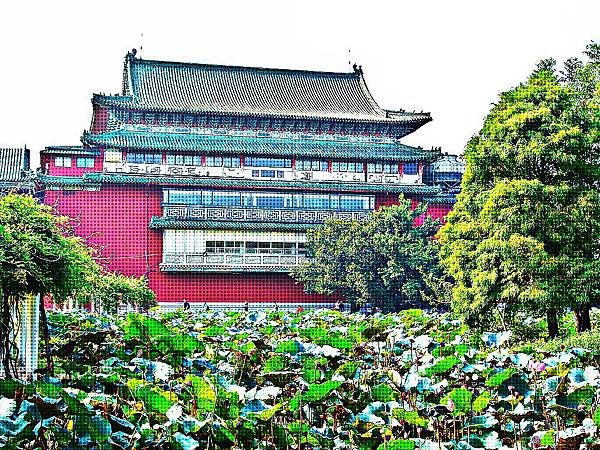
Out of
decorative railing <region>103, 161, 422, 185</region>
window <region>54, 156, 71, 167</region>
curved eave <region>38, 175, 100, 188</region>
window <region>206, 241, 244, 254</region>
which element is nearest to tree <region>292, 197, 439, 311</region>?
window <region>206, 241, 244, 254</region>

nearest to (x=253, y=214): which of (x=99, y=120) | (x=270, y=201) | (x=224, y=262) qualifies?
(x=270, y=201)

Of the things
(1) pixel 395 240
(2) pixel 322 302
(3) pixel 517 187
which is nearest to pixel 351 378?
(3) pixel 517 187

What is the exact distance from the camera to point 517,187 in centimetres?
1291

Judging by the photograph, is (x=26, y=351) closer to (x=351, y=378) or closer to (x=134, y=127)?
(x=351, y=378)

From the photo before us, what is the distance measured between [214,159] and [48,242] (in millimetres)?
23697

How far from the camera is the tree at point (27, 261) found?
5.70 metres

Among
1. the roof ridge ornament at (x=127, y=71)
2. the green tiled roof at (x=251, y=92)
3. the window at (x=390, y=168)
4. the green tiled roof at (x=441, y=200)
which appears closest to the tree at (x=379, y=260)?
the green tiled roof at (x=441, y=200)

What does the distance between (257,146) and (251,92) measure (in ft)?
8.89

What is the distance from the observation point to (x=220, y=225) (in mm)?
29203

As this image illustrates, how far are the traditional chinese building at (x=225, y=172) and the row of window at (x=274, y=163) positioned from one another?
4cm

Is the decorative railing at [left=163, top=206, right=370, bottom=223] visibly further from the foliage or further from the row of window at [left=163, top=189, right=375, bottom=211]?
the foliage

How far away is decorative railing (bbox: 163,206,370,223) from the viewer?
29156mm

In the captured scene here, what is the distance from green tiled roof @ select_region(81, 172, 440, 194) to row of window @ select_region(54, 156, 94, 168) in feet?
4.47

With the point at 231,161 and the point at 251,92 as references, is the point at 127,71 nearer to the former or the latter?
the point at 251,92
